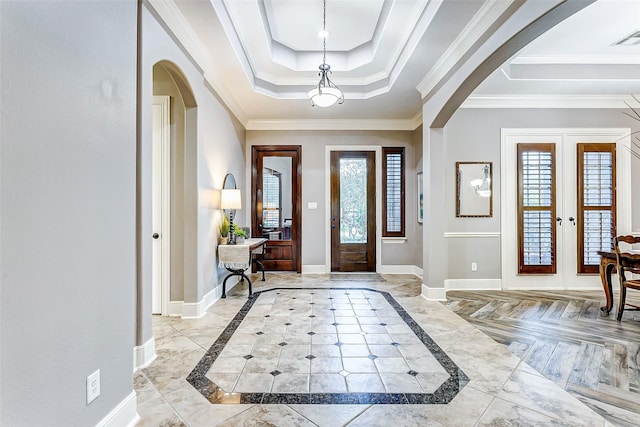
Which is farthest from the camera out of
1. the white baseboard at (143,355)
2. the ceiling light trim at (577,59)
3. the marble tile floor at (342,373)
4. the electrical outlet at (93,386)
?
the ceiling light trim at (577,59)

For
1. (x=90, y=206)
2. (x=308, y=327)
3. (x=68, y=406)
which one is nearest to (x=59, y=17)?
(x=90, y=206)

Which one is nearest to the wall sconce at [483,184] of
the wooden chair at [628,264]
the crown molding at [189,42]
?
the wooden chair at [628,264]

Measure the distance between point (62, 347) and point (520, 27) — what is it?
3428mm

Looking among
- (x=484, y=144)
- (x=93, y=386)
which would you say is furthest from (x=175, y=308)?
(x=484, y=144)

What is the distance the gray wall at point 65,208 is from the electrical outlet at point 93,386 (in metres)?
0.03

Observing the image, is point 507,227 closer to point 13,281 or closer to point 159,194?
point 159,194

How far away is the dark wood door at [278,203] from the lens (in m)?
6.05

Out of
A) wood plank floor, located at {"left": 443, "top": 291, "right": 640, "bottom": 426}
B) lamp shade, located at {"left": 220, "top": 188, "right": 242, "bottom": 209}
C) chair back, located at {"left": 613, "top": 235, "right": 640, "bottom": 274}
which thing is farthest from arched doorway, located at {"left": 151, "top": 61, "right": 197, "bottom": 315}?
chair back, located at {"left": 613, "top": 235, "right": 640, "bottom": 274}

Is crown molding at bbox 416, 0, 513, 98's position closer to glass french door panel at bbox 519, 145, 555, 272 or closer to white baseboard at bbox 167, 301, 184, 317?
glass french door panel at bbox 519, 145, 555, 272

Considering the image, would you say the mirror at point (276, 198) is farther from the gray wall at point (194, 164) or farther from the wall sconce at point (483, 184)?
the wall sconce at point (483, 184)

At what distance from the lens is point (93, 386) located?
145 cm

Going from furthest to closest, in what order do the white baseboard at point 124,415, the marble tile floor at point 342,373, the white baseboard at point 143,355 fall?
the white baseboard at point 143,355 → the marble tile floor at point 342,373 → the white baseboard at point 124,415

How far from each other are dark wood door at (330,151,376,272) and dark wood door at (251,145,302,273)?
70 cm

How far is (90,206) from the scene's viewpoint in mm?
1463
